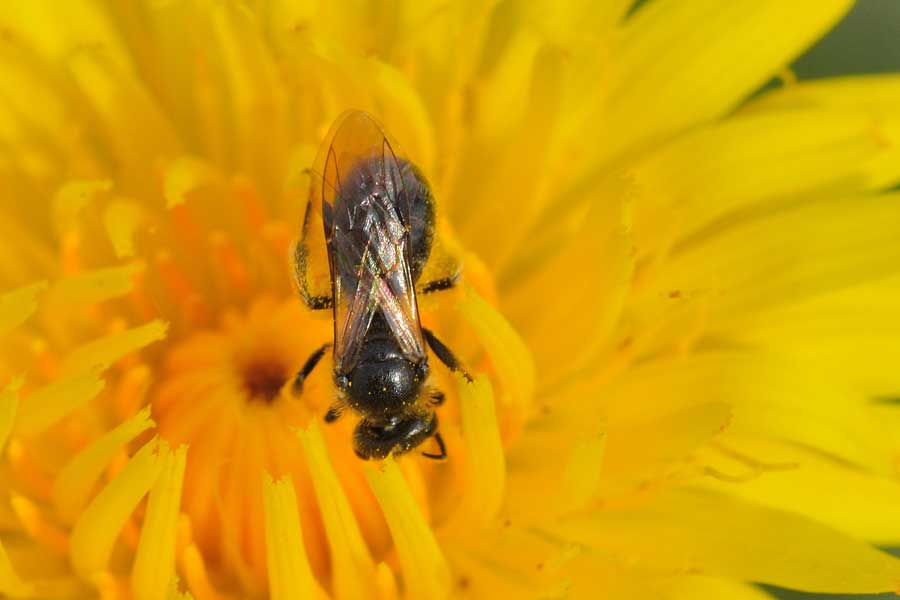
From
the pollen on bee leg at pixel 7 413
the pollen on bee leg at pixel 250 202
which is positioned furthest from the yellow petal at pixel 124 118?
the pollen on bee leg at pixel 7 413

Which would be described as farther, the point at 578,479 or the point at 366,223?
the point at 366,223

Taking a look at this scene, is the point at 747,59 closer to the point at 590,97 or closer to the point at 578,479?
the point at 590,97

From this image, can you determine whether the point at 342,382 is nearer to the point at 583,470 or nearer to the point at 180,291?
the point at 583,470

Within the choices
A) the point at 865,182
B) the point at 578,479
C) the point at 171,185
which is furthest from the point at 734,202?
the point at 171,185

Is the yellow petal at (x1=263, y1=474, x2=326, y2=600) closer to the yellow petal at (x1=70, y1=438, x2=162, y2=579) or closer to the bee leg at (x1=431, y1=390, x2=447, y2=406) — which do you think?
the yellow petal at (x1=70, y1=438, x2=162, y2=579)

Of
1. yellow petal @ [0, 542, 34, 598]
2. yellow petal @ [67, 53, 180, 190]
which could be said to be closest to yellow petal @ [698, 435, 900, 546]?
yellow petal @ [0, 542, 34, 598]
